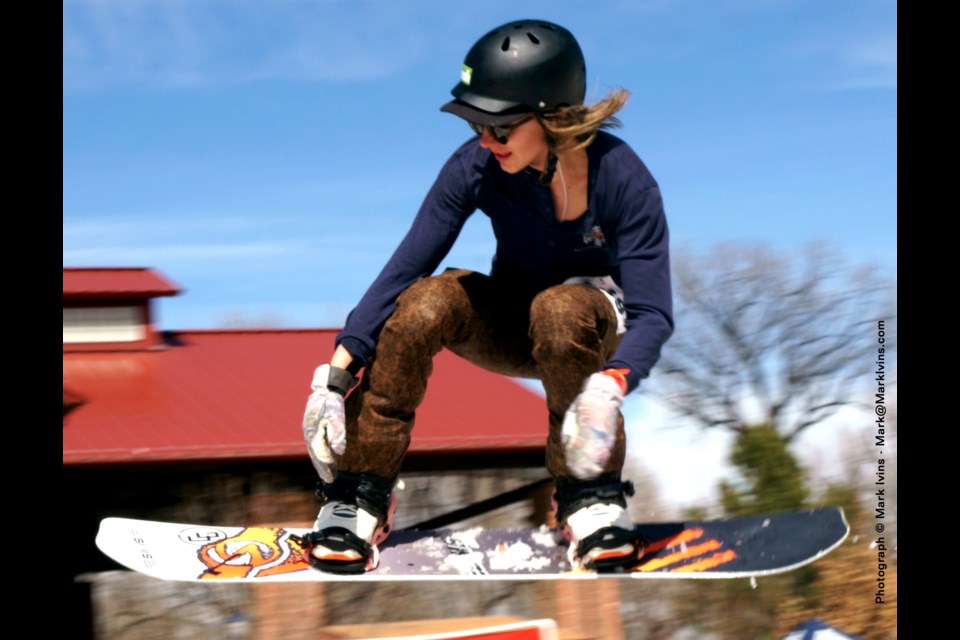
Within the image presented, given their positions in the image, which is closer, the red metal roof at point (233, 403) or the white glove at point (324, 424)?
the white glove at point (324, 424)

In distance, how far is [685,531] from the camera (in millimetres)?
4129

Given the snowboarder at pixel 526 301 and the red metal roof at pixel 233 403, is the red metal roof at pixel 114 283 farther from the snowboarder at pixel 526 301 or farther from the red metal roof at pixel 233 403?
the snowboarder at pixel 526 301

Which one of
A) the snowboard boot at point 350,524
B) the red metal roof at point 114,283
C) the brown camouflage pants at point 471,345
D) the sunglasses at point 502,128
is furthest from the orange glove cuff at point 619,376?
the red metal roof at point 114,283

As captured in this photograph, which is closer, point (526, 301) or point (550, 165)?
point (550, 165)

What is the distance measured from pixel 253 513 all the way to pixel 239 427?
61 cm

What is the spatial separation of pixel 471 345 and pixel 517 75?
0.93 meters

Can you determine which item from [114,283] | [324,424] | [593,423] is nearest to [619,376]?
[593,423]

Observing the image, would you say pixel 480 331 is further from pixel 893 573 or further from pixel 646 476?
pixel 646 476

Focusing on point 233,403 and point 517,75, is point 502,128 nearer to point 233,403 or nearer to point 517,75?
point 517,75

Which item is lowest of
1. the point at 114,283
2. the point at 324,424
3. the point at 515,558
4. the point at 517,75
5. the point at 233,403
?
the point at 515,558

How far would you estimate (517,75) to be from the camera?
3469 mm

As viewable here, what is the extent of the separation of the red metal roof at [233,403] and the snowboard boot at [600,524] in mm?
3034

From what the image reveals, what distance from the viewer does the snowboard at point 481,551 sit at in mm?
3742

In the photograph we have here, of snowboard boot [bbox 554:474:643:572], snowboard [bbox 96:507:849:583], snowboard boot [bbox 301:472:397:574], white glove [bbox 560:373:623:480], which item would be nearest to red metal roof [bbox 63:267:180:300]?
snowboard [bbox 96:507:849:583]
